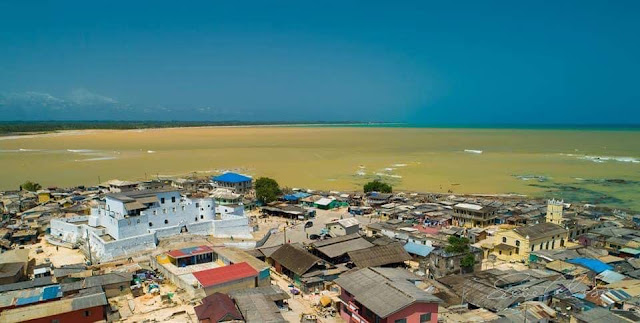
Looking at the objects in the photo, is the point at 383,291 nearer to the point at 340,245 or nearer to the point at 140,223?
the point at 340,245

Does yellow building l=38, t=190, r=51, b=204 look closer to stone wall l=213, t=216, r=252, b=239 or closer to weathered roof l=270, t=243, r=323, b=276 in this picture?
stone wall l=213, t=216, r=252, b=239

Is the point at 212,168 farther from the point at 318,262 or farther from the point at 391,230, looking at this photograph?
the point at 318,262

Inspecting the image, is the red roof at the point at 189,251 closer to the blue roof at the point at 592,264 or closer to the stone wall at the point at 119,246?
the stone wall at the point at 119,246

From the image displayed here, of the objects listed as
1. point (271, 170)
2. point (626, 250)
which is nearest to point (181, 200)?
point (626, 250)

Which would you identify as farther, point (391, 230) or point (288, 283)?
point (391, 230)

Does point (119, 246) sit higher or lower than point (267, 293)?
lower

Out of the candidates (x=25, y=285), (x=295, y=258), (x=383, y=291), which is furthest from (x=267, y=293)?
(x=25, y=285)
